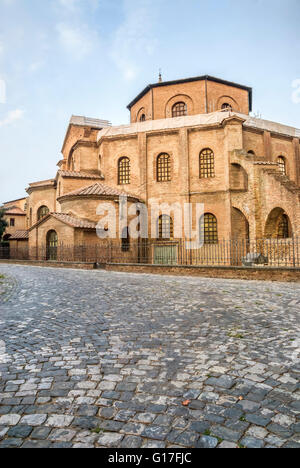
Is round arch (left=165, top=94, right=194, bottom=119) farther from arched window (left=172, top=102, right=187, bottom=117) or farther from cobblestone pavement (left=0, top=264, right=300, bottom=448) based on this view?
cobblestone pavement (left=0, top=264, right=300, bottom=448)

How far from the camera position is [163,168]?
76.5 ft

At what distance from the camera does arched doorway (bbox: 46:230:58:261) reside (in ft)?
69.5

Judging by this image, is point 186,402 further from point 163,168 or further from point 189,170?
point 163,168

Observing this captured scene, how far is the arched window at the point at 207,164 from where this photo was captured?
2208cm

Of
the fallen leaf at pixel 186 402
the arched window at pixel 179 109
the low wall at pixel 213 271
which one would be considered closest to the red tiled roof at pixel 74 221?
the low wall at pixel 213 271

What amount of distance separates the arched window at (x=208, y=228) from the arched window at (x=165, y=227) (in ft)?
7.32

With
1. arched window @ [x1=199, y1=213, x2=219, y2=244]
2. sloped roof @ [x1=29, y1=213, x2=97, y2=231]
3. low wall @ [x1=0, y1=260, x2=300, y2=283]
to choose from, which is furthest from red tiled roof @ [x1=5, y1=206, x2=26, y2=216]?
arched window @ [x1=199, y1=213, x2=219, y2=244]

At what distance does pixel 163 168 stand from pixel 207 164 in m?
3.35

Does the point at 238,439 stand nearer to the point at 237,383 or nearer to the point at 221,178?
the point at 237,383

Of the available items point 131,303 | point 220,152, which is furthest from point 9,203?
point 131,303

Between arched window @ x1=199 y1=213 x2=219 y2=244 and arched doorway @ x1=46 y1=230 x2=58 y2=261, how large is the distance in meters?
10.2

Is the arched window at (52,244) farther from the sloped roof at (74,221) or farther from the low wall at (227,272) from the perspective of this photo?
the low wall at (227,272)

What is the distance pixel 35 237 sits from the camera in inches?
900

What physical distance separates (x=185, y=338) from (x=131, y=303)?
2.74m
